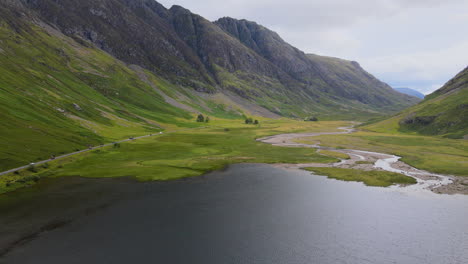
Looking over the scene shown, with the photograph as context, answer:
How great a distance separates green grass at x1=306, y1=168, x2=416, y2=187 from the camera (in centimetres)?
8356

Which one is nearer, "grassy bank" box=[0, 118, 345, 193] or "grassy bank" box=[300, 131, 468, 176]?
"grassy bank" box=[0, 118, 345, 193]

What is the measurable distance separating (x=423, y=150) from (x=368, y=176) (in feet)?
219

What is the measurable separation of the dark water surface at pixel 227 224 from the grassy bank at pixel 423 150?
35865 mm

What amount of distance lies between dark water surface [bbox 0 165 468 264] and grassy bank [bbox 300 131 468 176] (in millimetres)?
35865

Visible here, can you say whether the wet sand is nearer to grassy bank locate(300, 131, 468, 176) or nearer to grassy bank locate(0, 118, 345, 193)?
grassy bank locate(300, 131, 468, 176)

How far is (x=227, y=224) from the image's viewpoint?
5484 centimetres

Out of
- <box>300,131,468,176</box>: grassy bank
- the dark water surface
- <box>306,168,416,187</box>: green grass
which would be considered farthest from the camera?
<box>300,131,468,176</box>: grassy bank

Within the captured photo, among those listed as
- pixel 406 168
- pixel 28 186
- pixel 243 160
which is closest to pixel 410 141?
pixel 406 168

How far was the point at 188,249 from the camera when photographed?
45.8 metres

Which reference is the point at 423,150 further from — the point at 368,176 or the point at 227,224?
the point at 227,224

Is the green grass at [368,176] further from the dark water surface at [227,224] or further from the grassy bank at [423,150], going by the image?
the grassy bank at [423,150]

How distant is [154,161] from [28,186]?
43.5 m

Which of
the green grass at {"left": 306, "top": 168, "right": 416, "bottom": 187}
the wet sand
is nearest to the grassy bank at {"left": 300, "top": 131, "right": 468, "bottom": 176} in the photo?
the wet sand

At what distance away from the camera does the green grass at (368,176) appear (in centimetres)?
8356
